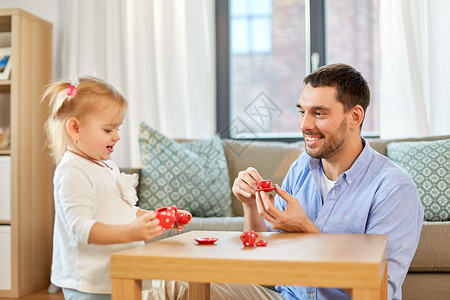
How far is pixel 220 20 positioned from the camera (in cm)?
394

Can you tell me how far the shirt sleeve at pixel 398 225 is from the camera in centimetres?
150

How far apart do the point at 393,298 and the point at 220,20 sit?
2791 mm

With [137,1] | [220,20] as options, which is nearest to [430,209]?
[220,20]

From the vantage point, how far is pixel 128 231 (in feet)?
4.03

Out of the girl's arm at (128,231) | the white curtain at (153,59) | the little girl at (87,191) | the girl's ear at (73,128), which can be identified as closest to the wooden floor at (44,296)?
the white curtain at (153,59)

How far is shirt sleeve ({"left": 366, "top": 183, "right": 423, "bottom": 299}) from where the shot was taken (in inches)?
59.1

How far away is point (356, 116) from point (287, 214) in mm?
541

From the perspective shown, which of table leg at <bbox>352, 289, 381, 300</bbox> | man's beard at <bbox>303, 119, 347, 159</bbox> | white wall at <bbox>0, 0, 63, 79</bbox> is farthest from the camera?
white wall at <bbox>0, 0, 63, 79</bbox>

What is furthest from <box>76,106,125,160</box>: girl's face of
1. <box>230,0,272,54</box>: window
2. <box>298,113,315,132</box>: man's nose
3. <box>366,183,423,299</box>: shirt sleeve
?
<box>230,0,272,54</box>: window

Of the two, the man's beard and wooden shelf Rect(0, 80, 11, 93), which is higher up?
wooden shelf Rect(0, 80, 11, 93)

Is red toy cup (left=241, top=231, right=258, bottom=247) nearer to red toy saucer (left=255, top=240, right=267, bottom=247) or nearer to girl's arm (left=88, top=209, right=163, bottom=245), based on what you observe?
red toy saucer (left=255, top=240, right=267, bottom=247)

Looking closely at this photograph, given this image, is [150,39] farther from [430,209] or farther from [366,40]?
[430,209]

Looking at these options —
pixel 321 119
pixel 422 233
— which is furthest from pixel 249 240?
pixel 422 233

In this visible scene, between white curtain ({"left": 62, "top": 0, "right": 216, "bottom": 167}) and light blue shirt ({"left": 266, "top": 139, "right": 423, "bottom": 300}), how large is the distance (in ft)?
6.64
